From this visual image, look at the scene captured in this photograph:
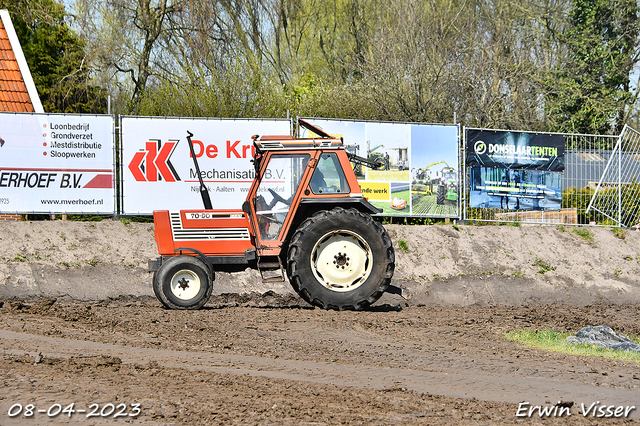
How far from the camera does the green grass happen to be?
6940mm

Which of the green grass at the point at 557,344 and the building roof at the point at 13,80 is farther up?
the building roof at the point at 13,80

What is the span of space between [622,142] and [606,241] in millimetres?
2631

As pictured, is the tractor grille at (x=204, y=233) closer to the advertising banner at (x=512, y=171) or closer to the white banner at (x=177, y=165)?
the white banner at (x=177, y=165)

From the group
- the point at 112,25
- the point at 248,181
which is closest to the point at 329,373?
the point at 248,181

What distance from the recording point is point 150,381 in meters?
5.20

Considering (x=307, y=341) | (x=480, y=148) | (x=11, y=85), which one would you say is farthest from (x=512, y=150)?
(x=11, y=85)

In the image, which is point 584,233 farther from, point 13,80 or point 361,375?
point 13,80

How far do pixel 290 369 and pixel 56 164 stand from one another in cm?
845

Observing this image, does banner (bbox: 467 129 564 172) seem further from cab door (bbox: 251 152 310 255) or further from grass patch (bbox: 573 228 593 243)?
cab door (bbox: 251 152 310 255)

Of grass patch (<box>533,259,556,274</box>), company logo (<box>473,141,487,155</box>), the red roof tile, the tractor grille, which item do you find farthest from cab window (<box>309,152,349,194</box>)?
the red roof tile

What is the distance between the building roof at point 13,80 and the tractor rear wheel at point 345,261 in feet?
37.8

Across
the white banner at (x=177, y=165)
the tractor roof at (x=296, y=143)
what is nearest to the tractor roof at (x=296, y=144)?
the tractor roof at (x=296, y=143)

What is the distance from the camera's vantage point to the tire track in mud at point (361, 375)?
17.0 ft

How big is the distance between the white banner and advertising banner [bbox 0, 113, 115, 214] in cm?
40
